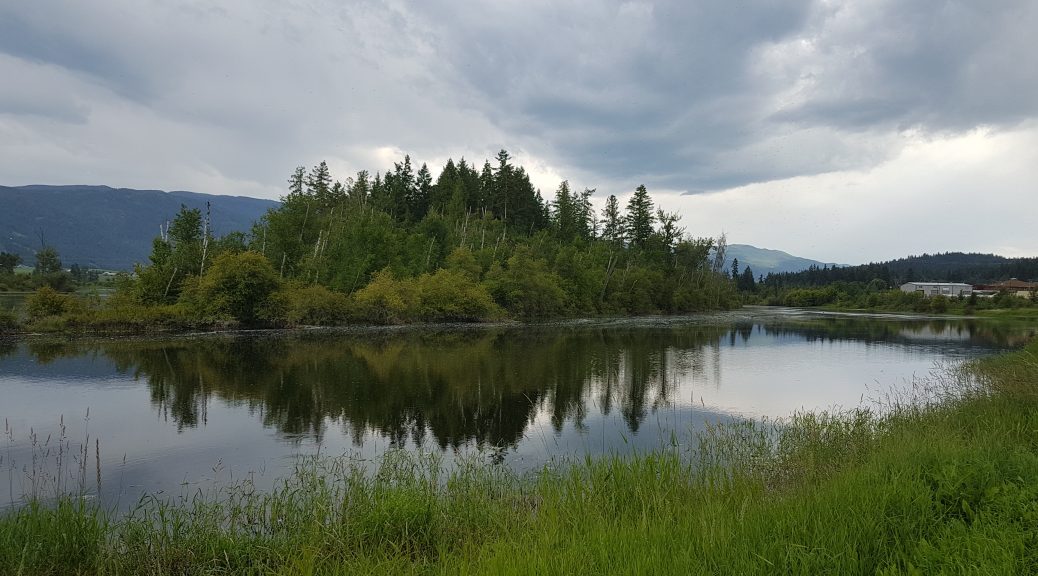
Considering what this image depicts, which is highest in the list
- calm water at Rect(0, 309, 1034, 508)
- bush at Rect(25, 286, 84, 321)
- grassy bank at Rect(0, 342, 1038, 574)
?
bush at Rect(25, 286, 84, 321)

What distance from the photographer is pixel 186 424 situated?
15602mm

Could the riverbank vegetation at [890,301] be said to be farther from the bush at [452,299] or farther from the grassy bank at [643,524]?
the grassy bank at [643,524]

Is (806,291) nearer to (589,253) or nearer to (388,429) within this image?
(589,253)

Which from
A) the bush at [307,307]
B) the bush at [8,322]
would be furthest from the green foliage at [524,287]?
the bush at [8,322]

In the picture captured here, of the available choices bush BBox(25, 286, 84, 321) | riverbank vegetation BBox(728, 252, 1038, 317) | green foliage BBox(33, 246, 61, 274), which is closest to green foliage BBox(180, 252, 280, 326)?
bush BBox(25, 286, 84, 321)

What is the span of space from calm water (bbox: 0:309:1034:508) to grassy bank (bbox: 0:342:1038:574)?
2.48m

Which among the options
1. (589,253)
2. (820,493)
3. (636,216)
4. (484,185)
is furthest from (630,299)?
(820,493)

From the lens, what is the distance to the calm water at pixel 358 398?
492 inches

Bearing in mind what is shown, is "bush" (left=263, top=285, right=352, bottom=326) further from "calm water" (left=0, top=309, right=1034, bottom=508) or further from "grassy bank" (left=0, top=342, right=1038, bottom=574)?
"grassy bank" (left=0, top=342, right=1038, bottom=574)

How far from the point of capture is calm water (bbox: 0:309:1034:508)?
1251 cm

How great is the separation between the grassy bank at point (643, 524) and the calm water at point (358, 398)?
2484 millimetres

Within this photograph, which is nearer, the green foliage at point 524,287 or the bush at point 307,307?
the bush at point 307,307

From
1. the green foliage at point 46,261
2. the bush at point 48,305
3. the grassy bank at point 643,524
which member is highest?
the green foliage at point 46,261

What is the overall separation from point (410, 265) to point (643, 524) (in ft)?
192
